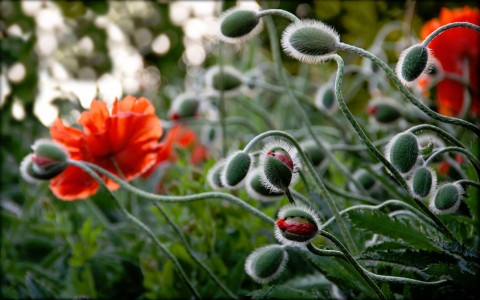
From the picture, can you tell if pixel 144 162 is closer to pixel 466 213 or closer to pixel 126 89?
pixel 466 213

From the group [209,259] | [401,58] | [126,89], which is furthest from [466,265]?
[126,89]

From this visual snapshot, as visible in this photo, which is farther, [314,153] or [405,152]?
[314,153]

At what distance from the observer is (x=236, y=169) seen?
0.73 meters

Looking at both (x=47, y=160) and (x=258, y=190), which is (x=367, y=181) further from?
(x=47, y=160)

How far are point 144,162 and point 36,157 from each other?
0.68ft

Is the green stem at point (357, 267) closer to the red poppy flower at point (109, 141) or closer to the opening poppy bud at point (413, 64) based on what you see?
the opening poppy bud at point (413, 64)

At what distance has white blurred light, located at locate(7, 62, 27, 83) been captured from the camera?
1.72 metres

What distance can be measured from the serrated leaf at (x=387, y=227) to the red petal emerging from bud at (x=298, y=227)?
112 mm

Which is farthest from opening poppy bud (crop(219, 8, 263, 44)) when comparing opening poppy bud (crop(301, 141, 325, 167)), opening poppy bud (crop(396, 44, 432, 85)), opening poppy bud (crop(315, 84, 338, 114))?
opening poppy bud (crop(315, 84, 338, 114))

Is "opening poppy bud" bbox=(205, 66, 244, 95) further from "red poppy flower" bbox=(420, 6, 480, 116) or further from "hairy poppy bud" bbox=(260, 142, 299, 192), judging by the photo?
"hairy poppy bud" bbox=(260, 142, 299, 192)

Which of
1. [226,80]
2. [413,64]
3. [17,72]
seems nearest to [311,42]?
[413,64]

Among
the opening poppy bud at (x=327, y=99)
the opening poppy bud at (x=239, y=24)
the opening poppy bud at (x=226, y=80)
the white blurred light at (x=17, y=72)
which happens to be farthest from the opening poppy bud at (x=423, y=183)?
the white blurred light at (x=17, y=72)

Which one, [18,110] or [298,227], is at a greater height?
[18,110]

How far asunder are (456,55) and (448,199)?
27.0 inches
